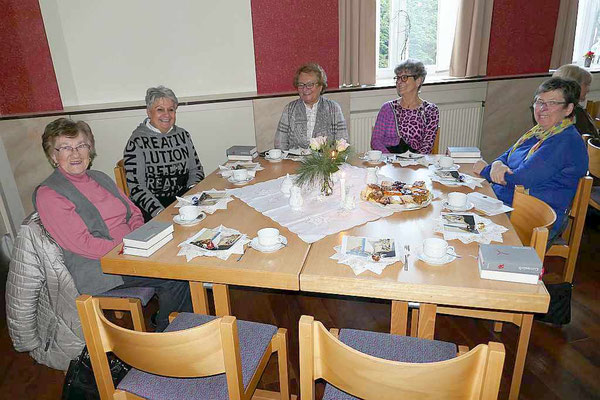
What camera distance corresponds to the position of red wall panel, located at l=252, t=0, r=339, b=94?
145 inches

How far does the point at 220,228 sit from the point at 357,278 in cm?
65

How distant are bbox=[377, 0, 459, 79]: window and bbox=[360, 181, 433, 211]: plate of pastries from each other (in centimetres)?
272

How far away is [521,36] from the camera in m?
4.32

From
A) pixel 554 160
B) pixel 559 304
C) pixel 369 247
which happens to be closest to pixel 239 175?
pixel 369 247

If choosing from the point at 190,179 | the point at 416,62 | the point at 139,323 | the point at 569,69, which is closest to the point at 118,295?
the point at 139,323

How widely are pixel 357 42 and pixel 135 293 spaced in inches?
119

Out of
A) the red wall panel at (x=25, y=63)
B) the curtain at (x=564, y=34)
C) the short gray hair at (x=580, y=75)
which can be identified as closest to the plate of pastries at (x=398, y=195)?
the short gray hair at (x=580, y=75)

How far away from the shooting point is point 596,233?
10.5 feet

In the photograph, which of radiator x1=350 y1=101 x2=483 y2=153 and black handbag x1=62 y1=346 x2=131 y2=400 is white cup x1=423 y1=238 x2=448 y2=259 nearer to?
black handbag x1=62 y1=346 x2=131 y2=400

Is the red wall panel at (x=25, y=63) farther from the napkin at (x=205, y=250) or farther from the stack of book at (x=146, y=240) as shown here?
the napkin at (x=205, y=250)

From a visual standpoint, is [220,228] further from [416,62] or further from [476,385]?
[416,62]

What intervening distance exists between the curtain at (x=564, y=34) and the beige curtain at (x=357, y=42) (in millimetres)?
2083

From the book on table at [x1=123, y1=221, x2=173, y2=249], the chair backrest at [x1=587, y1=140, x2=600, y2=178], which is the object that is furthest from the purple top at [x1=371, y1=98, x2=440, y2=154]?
the book on table at [x1=123, y1=221, x2=173, y2=249]

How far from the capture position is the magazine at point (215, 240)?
152cm
